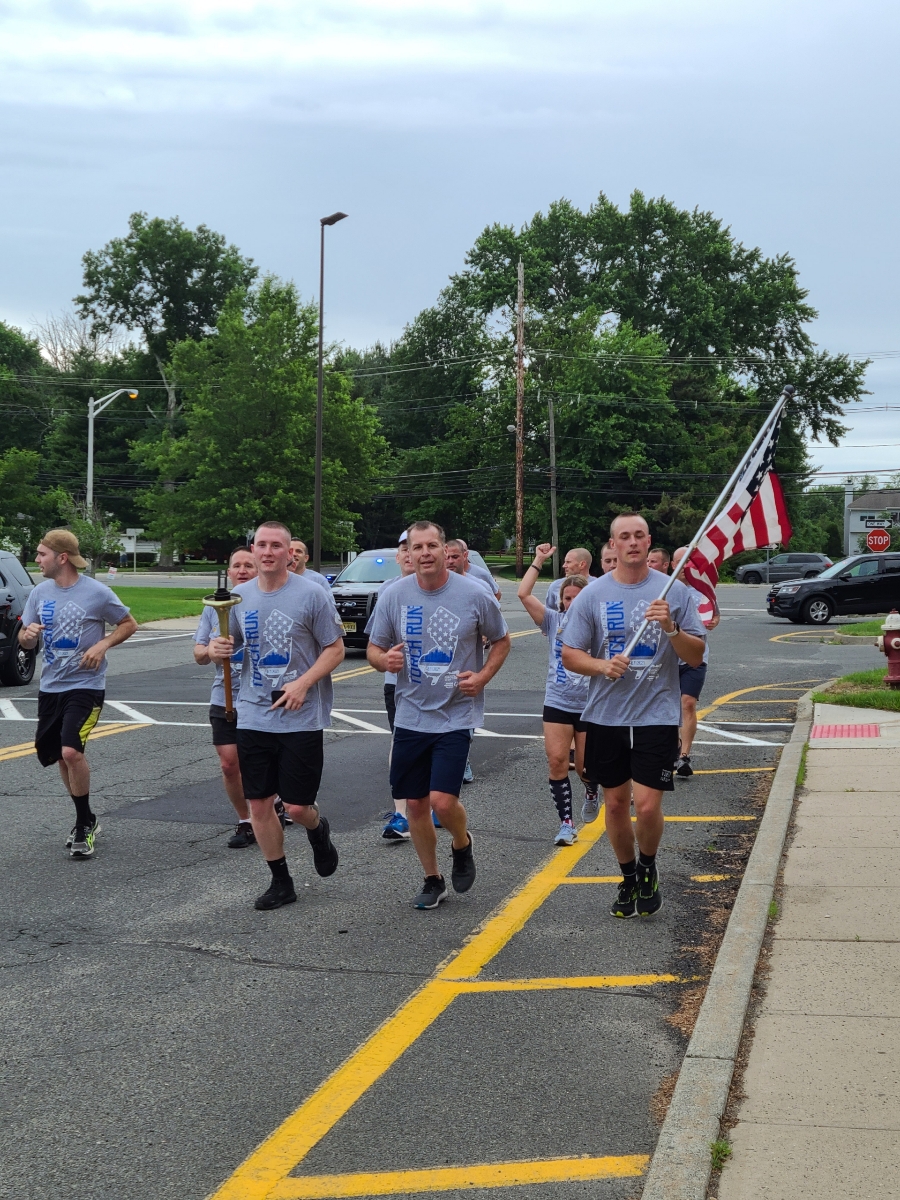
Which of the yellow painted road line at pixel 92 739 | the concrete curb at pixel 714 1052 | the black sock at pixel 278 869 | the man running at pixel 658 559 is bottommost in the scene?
the yellow painted road line at pixel 92 739

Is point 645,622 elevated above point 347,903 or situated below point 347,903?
above

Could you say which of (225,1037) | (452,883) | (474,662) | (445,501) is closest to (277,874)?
(452,883)

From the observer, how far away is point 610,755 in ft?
20.0

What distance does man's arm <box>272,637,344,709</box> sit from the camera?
6.16 m

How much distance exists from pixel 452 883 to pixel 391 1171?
3118 millimetres

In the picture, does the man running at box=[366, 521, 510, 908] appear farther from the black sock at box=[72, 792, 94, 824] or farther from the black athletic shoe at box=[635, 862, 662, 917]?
the black sock at box=[72, 792, 94, 824]

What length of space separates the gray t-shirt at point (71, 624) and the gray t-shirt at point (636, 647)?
293 cm

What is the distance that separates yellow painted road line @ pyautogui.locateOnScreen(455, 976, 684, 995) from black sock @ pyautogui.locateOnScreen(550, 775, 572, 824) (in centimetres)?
259

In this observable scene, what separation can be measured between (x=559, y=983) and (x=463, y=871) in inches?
52.8

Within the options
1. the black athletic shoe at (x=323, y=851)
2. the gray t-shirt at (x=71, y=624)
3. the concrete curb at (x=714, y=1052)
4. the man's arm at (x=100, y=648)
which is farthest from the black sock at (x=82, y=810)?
the concrete curb at (x=714, y=1052)

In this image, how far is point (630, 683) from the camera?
241 inches

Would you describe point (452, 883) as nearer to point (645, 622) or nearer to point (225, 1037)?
point (645, 622)

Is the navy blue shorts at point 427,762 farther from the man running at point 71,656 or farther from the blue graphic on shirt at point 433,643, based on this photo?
the man running at point 71,656

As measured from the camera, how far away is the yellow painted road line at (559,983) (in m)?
5.23
